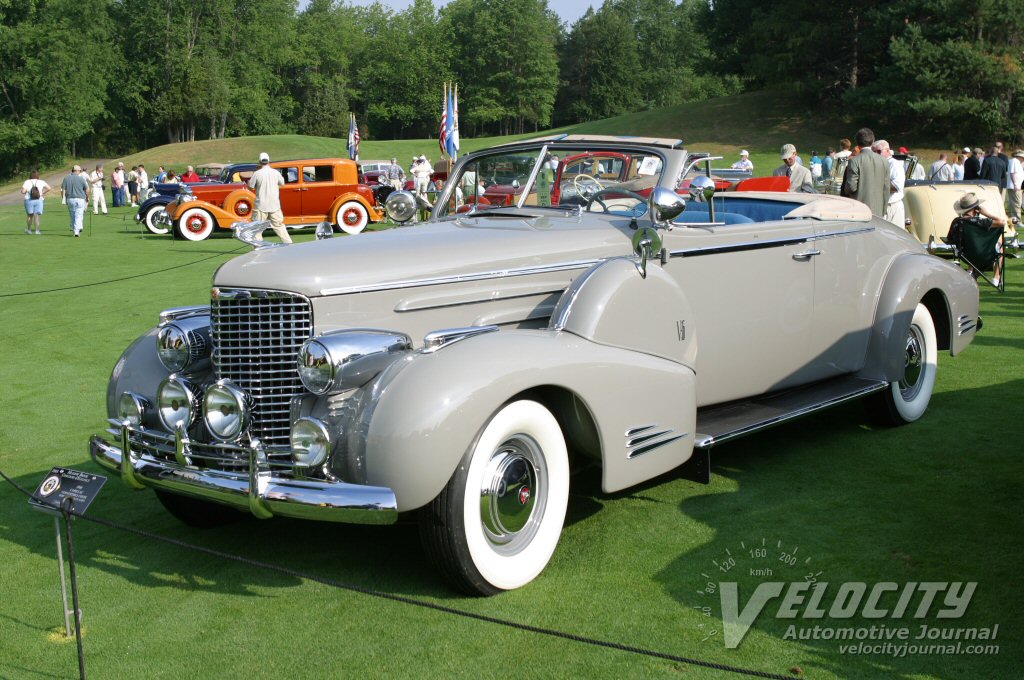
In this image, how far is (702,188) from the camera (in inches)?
197

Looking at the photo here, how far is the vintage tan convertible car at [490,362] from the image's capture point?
363cm

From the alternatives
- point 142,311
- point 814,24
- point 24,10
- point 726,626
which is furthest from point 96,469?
point 24,10

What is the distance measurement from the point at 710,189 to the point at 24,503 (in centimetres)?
400

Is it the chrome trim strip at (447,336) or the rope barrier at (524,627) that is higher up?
the chrome trim strip at (447,336)

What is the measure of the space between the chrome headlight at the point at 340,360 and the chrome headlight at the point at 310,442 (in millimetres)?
152

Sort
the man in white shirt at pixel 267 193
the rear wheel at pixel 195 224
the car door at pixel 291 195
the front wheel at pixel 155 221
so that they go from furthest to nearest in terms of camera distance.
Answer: the front wheel at pixel 155 221 < the car door at pixel 291 195 < the rear wheel at pixel 195 224 < the man in white shirt at pixel 267 193

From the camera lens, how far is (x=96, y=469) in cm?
558

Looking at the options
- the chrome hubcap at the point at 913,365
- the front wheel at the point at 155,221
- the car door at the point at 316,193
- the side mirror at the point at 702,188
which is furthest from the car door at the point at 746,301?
the front wheel at the point at 155,221

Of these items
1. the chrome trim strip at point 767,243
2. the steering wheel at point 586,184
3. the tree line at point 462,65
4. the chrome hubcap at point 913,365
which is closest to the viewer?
the chrome trim strip at point 767,243

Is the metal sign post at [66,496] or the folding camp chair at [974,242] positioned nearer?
the metal sign post at [66,496]

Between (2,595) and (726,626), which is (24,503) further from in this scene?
(726,626)

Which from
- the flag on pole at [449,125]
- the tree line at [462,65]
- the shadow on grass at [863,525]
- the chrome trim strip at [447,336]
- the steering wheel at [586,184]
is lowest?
the shadow on grass at [863,525]

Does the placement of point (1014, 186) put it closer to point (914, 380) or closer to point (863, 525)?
point (914, 380)

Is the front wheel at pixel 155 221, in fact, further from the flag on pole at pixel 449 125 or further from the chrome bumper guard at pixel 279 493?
the chrome bumper guard at pixel 279 493
